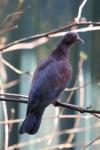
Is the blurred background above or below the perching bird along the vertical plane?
below

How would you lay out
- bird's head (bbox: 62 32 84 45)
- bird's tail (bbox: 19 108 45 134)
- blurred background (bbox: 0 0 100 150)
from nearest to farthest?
bird's tail (bbox: 19 108 45 134) < bird's head (bbox: 62 32 84 45) < blurred background (bbox: 0 0 100 150)

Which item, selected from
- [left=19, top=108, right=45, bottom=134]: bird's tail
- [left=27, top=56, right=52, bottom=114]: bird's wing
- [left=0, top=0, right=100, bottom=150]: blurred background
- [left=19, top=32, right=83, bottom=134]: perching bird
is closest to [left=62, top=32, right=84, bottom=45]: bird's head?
[left=19, top=32, right=83, bottom=134]: perching bird

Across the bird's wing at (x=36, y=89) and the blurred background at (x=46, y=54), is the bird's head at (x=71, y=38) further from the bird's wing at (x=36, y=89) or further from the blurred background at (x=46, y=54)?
the blurred background at (x=46, y=54)

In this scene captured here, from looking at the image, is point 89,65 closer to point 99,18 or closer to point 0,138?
point 99,18

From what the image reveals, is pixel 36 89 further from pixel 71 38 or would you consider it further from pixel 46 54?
pixel 46 54

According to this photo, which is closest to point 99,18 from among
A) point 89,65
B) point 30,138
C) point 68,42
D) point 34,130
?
point 89,65

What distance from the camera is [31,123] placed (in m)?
2.28

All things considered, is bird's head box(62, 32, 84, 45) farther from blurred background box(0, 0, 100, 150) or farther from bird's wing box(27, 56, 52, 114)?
blurred background box(0, 0, 100, 150)

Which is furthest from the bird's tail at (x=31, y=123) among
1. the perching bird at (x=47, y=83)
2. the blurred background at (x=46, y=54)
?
the blurred background at (x=46, y=54)

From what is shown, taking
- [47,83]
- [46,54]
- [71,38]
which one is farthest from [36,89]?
[46,54]

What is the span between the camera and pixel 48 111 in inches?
188

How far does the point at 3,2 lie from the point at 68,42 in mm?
2283

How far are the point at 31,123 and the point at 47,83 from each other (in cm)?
16

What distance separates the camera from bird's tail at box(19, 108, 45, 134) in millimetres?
2254
